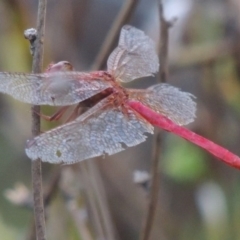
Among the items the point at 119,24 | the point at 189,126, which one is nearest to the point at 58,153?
the point at 119,24

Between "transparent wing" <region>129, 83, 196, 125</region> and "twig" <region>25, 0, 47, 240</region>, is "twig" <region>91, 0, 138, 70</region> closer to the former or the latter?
"transparent wing" <region>129, 83, 196, 125</region>

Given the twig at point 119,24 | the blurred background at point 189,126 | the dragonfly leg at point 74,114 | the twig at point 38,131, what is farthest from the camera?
the blurred background at point 189,126

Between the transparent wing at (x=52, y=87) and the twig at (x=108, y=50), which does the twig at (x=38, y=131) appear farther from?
the twig at (x=108, y=50)

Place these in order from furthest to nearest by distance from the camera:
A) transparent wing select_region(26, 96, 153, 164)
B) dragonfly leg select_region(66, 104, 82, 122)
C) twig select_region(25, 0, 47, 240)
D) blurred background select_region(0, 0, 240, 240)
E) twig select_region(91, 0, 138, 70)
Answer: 1. blurred background select_region(0, 0, 240, 240)
2. twig select_region(91, 0, 138, 70)
3. dragonfly leg select_region(66, 104, 82, 122)
4. transparent wing select_region(26, 96, 153, 164)
5. twig select_region(25, 0, 47, 240)

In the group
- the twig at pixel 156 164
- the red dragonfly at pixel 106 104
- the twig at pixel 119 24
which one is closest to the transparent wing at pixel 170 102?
the red dragonfly at pixel 106 104

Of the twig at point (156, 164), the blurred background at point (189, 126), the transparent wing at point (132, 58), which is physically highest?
the transparent wing at point (132, 58)

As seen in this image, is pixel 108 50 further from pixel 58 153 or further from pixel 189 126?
pixel 189 126

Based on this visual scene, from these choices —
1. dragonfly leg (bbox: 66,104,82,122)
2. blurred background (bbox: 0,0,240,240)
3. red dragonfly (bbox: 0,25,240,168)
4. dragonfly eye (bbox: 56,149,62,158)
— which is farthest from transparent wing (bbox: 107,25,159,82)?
blurred background (bbox: 0,0,240,240)

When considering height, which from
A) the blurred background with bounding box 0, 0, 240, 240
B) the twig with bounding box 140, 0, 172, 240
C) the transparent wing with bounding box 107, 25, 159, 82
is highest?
the transparent wing with bounding box 107, 25, 159, 82

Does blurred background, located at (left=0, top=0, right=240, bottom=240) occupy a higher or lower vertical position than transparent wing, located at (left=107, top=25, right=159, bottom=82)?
lower
